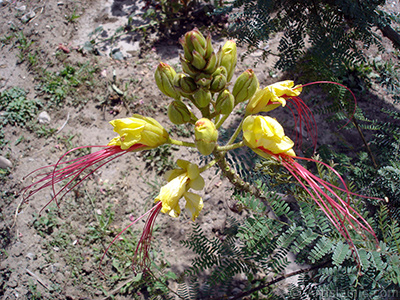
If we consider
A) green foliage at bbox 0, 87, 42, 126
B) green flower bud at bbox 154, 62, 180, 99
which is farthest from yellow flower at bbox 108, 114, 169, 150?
green foliage at bbox 0, 87, 42, 126

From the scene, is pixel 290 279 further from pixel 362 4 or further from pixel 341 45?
pixel 362 4

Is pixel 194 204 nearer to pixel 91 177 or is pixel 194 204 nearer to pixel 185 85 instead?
pixel 185 85

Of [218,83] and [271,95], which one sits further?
[271,95]

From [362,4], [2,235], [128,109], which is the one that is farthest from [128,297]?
[362,4]

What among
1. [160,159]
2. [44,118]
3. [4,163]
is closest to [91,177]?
[160,159]

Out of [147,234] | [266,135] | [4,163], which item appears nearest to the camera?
[266,135]

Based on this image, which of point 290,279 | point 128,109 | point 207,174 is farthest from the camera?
point 128,109
